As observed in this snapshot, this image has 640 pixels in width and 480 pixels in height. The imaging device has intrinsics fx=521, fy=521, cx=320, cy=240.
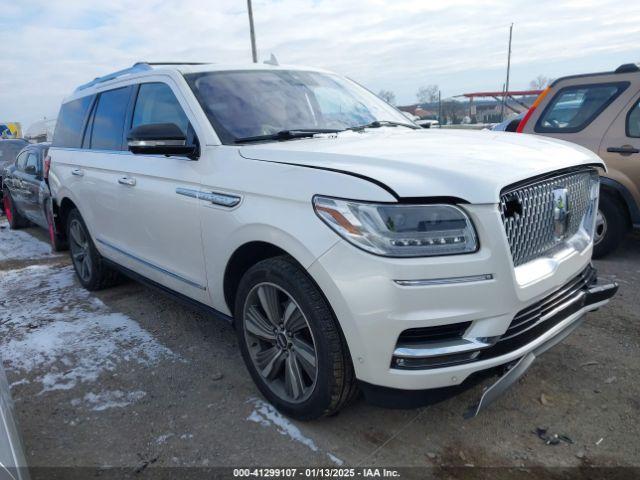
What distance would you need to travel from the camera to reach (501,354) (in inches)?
87.8

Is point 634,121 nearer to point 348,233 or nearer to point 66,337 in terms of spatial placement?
point 348,233

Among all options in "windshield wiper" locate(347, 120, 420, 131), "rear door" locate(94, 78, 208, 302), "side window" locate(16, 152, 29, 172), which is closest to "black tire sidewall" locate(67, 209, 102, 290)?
"rear door" locate(94, 78, 208, 302)

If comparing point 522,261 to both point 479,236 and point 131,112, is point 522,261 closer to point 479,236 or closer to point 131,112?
point 479,236

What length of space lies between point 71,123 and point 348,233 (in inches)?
163

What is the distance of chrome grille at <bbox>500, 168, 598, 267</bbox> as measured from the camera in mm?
2266

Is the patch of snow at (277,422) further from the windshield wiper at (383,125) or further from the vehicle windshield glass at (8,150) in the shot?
the vehicle windshield glass at (8,150)

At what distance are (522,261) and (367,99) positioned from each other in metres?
2.13

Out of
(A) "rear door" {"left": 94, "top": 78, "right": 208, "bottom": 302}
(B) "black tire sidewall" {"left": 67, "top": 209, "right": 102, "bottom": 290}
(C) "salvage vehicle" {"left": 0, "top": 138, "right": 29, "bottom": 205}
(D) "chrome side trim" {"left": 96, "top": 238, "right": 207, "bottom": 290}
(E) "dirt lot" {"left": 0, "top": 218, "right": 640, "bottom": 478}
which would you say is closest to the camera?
(E) "dirt lot" {"left": 0, "top": 218, "right": 640, "bottom": 478}

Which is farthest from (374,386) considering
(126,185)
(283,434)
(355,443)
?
(126,185)

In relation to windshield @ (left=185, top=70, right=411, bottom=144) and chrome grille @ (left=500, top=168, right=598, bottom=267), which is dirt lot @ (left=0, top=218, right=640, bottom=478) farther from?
windshield @ (left=185, top=70, right=411, bottom=144)

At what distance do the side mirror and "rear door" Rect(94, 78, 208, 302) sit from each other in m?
0.10

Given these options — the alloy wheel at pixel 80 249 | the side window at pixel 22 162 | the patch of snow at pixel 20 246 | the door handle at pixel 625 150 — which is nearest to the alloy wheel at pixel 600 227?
the door handle at pixel 625 150

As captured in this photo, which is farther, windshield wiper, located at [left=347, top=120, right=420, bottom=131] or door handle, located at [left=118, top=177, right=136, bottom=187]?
door handle, located at [left=118, top=177, right=136, bottom=187]

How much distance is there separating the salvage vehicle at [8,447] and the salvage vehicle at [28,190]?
5596 mm
